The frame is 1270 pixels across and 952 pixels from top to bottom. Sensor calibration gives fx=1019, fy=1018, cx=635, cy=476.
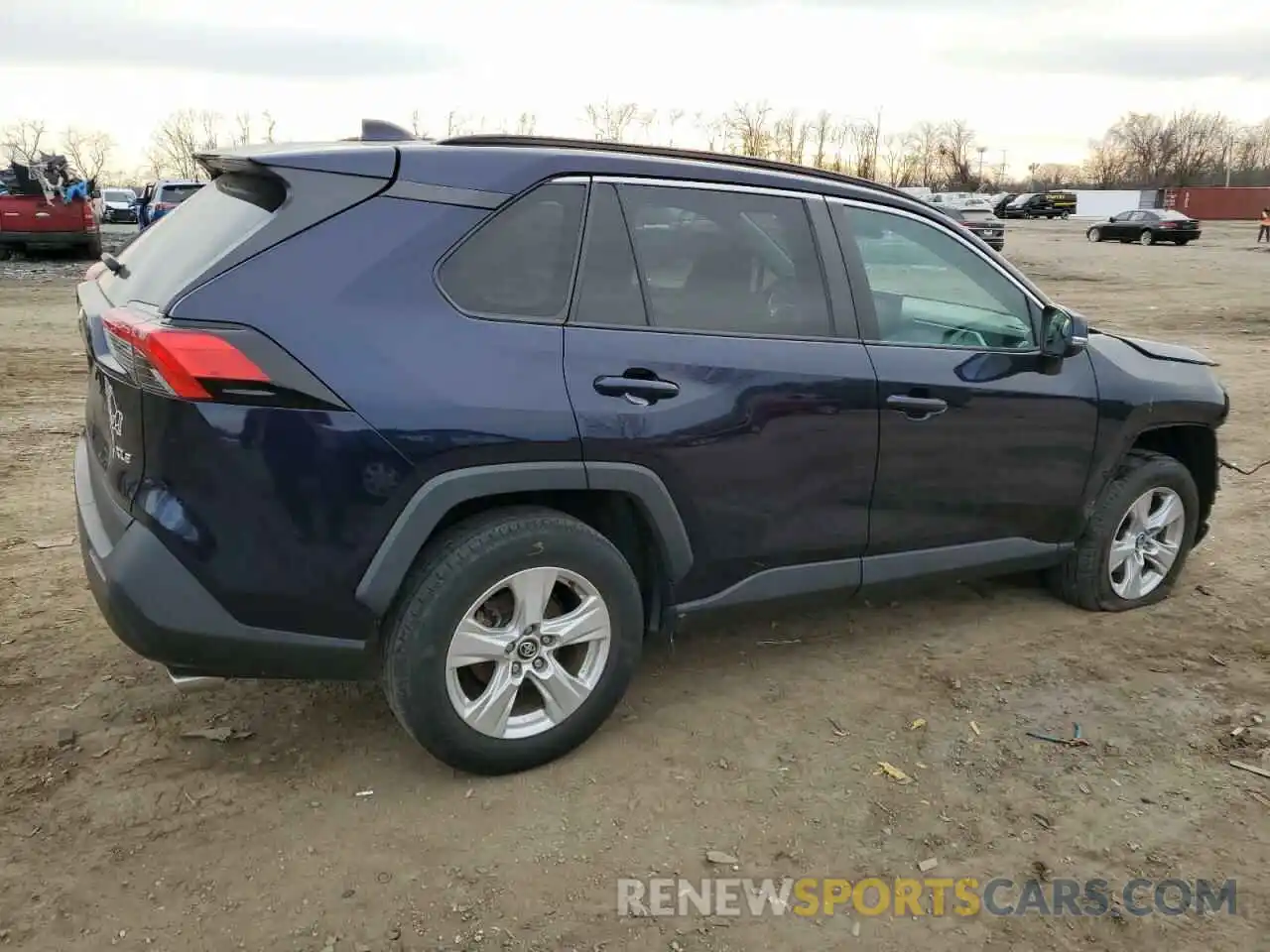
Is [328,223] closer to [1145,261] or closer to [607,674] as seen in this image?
[607,674]

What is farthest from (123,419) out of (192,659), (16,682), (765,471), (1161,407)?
(1161,407)

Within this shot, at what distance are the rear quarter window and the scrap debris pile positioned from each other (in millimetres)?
21200

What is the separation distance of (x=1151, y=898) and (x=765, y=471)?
1.61m

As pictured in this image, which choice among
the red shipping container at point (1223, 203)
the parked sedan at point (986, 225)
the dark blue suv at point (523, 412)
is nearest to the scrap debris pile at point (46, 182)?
the dark blue suv at point (523, 412)

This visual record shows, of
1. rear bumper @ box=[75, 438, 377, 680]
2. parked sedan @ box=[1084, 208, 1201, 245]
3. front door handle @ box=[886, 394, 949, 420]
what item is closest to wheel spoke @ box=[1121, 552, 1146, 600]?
front door handle @ box=[886, 394, 949, 420]

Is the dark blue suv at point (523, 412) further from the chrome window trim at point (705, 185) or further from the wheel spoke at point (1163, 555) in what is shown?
the wheel spoke at point (1163, 555)

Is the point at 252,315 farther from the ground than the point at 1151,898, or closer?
farther from the ground

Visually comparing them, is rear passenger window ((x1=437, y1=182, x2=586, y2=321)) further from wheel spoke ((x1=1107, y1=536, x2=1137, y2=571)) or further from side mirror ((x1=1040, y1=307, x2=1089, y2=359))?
wheel spoke ((x1=1107, y1=536, x2=1137, y2=571))

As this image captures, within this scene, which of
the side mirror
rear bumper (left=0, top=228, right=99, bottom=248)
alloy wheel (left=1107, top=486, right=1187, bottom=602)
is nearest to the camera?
the side mirror

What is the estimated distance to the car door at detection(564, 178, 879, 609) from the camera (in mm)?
3094

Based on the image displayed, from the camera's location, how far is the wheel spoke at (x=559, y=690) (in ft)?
10.2

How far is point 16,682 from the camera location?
143 inches

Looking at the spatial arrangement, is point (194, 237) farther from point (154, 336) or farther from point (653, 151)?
point (653, 151)

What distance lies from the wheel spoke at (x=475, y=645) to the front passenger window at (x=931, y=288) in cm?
171
